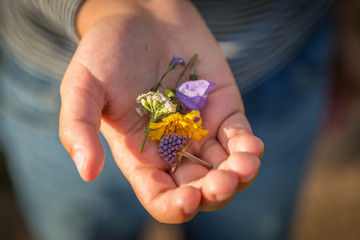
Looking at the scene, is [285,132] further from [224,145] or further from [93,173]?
[93,173]

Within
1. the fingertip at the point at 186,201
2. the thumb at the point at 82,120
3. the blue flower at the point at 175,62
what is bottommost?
the fingertip at the point at 186,201

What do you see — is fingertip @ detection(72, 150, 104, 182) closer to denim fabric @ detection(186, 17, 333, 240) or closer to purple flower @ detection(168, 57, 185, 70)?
purple flower @ detection(168, 57, 185, 70)

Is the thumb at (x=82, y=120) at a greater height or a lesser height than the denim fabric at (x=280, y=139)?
greater

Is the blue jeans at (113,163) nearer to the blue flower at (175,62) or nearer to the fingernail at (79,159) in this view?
the blue flower at (175,62)

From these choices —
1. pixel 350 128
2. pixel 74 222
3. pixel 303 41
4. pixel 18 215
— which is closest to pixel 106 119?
pixel 74 222

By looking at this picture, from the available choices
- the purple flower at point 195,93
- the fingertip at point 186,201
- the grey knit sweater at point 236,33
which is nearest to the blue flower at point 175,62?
the purple flower at point 195,93

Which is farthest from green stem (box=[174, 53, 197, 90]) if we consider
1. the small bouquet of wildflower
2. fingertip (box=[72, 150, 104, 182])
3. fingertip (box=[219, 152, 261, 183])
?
fingertip (box=[72, 150, 104, 182])

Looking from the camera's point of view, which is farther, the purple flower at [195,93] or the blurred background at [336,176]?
the blurred background at [336,176]
